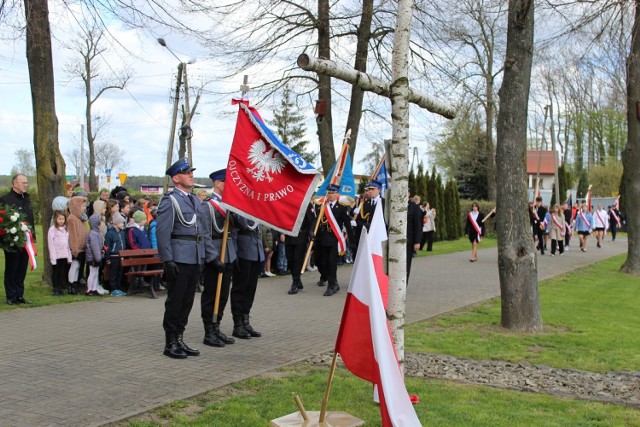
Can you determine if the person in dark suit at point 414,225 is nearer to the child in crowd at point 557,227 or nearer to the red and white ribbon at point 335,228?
the red and white ribbon at point 335,228

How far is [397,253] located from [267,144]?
2.70 m

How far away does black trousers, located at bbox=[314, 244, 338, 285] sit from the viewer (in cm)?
1348

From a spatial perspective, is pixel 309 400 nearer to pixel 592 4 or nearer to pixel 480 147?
pixel 592 4

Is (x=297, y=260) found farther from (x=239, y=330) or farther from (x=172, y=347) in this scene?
(x=172, y=347)

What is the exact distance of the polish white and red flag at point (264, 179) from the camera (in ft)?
26.1

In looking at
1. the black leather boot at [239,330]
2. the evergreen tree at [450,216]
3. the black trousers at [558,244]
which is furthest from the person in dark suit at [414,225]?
the evergreen tree at [450,216]

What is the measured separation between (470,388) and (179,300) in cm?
316

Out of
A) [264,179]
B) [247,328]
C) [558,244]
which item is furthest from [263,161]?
[558,244]

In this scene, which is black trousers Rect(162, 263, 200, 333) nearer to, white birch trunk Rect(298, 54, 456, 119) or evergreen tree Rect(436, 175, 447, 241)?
white birch trunk Rect(298, 54, 456, 119)

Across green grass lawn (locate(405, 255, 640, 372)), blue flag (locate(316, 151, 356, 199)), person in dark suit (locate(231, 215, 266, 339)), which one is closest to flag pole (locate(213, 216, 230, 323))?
person in dark suit (locate(231, 215, 266, 339))

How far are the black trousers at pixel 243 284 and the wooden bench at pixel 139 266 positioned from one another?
4.00 metres

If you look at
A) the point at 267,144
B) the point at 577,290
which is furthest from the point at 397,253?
the point at 577,290

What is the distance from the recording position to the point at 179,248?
300 inches

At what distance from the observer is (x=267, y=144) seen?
26.5 ft
